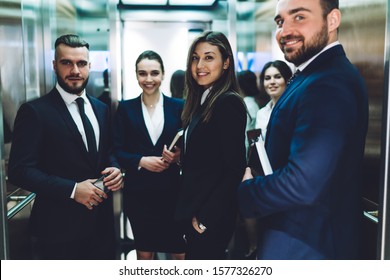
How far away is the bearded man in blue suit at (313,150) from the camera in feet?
4.08

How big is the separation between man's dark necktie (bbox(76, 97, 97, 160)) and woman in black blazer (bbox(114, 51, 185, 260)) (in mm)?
278

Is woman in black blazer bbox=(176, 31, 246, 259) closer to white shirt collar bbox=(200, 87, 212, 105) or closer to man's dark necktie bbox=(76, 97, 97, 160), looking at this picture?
white shirt collar bbox=(200, 87, 212, 105)

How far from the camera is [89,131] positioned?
2.00m

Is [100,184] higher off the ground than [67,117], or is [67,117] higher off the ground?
[67,117]

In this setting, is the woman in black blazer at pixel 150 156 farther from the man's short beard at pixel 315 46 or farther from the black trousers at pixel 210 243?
the man's short beard at pixel 315 46

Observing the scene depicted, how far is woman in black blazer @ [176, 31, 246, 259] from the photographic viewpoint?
173cm

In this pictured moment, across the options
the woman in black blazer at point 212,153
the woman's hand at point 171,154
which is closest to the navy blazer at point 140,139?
the woman's hand at point 171,154

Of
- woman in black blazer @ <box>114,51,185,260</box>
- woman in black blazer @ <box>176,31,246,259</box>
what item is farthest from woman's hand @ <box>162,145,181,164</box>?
woman in black blazer @ <box>176,31,246,259</box>

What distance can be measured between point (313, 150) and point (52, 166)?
48.0 inches

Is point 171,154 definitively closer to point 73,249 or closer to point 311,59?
point 73,249

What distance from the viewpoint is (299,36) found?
1.40 meters

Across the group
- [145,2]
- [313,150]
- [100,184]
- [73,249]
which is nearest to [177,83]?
[145,2]

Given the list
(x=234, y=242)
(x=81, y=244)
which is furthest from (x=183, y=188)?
Answer: (x=234, y=242)

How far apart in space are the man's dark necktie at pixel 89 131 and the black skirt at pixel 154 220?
0.49m
